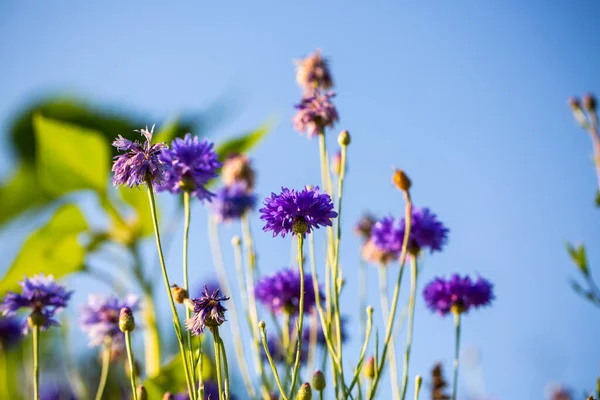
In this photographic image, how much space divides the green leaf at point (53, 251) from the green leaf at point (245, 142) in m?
0.44

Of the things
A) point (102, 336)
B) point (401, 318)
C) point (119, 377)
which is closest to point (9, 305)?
point (102, 336)

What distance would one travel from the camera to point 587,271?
111cm

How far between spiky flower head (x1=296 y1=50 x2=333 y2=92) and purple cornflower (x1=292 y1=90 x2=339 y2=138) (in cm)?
26

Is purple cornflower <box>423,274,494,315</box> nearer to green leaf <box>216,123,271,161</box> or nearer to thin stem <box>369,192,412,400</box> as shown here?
thin stem <box>369,192,412,400</box>

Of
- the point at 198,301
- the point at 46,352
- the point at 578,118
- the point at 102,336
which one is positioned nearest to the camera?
the point at 198,301

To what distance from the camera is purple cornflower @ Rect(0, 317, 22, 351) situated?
1.72m

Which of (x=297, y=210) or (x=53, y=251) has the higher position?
(x=53, y=251)

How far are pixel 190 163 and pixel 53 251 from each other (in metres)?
0.77

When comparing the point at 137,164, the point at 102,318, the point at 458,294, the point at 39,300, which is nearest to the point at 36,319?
the point at 39,300

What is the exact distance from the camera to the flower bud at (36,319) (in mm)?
919

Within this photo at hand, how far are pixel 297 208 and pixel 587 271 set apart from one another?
0.57 meters

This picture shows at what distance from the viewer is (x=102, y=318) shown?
3.58 feet

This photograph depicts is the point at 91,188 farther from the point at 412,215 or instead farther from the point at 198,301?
the point at 198,301

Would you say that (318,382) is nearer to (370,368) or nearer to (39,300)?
(370,368)
